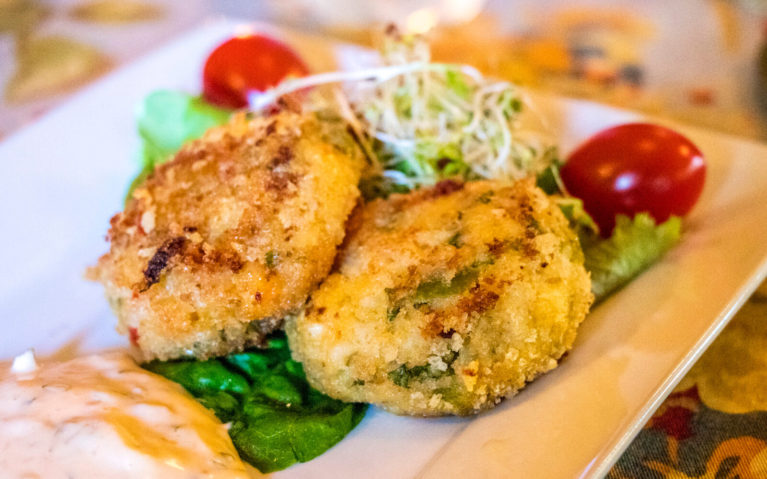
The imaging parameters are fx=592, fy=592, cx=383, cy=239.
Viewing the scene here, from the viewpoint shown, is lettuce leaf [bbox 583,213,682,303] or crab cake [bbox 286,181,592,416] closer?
crab cake [bbox 286,181,592,416]

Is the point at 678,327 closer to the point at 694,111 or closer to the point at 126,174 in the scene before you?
the point at 694,111

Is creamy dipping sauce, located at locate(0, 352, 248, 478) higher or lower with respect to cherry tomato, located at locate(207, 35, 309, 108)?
lower

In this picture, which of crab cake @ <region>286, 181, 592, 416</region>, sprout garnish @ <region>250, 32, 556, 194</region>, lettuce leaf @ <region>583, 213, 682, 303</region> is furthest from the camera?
sprout garnish @ <region>250, 32, 556, 194</region>

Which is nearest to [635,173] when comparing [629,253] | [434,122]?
[629,253]

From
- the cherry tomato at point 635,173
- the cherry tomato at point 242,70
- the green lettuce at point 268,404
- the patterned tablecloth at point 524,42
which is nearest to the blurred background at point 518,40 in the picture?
the patterned tablecloth at point 524,42

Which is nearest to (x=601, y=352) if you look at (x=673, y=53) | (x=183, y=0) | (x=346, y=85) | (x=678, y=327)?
(x=678, y=327)

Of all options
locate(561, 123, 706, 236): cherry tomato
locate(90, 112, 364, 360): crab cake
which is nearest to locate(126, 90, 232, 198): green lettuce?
locate(90, 112, 364, 360): crab cake

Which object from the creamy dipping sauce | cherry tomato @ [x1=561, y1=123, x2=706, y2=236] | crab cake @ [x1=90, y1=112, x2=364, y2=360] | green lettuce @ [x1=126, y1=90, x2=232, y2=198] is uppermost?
green lettuce @ [x1=126, y1=90, x2=232, y2=198]

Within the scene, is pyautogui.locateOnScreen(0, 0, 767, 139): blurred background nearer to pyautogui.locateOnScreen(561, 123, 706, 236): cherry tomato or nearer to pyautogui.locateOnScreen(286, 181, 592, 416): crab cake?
pyautogui.locateOnScreen(561, 123, 706, 236): cherry tomato
